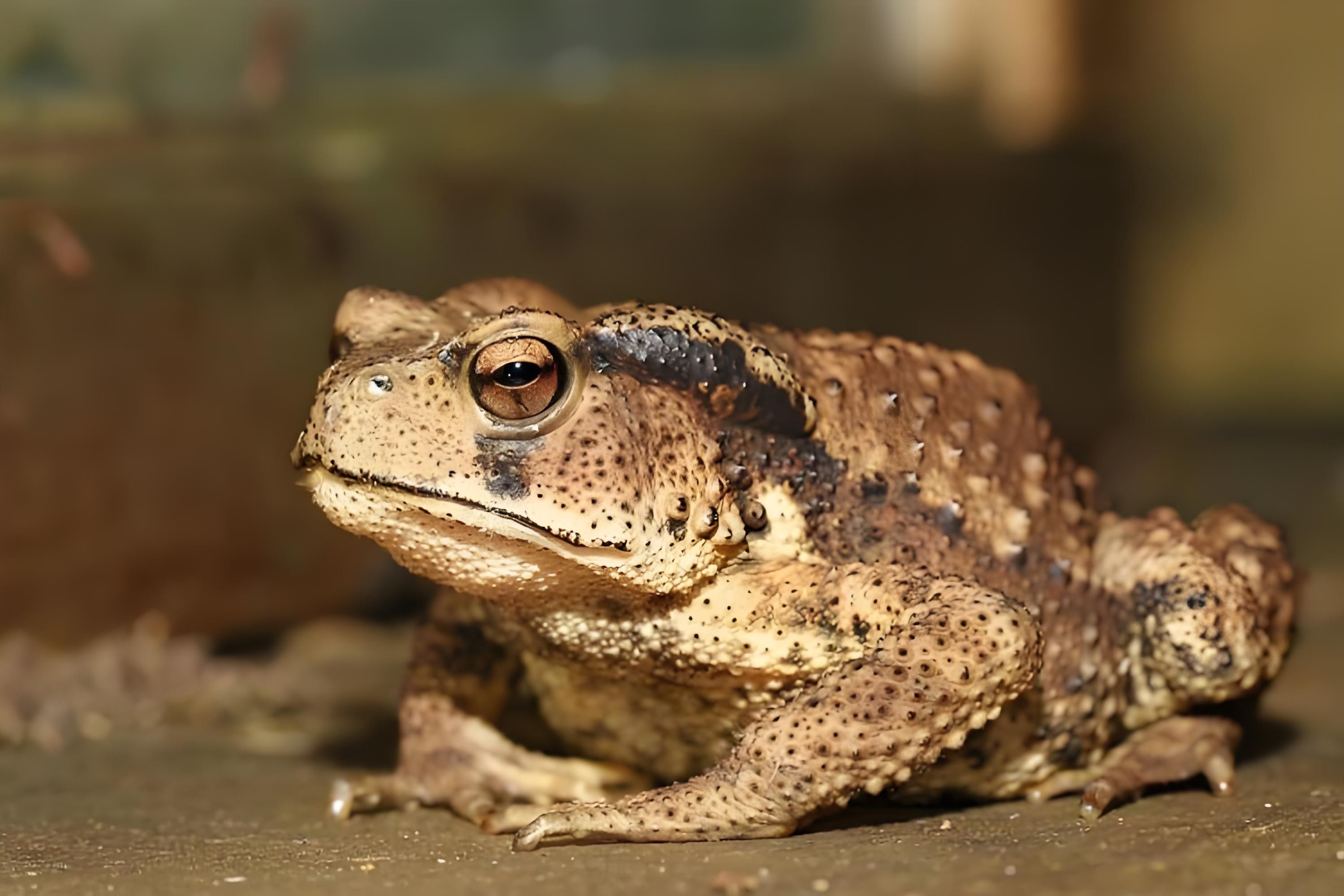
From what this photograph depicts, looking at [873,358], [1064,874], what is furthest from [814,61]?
[1064,874]

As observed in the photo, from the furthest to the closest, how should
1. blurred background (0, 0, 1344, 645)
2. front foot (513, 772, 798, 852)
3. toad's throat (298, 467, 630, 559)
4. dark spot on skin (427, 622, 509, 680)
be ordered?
blurred background (0, 0, 1344, 645), dark spot on skin (427, 622, 509, 680), front foot (513, 772, 798, 852), toad's throat (298, 467, 630, 559)

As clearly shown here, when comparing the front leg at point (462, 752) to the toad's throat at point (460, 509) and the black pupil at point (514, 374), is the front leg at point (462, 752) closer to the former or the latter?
the toad's throat at point (460, 509)

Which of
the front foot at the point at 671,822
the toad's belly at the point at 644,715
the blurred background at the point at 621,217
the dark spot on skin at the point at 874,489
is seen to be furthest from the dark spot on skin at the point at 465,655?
the blurred background at the point at 621,217

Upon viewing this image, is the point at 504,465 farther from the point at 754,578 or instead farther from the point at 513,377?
the point at 754,578

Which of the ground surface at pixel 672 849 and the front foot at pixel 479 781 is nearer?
the ground surface at pixel 672 849

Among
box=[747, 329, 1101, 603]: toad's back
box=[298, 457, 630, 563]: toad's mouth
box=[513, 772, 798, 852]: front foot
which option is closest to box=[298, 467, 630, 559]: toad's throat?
box=[298, 457, 630, 563]: toad's mouth

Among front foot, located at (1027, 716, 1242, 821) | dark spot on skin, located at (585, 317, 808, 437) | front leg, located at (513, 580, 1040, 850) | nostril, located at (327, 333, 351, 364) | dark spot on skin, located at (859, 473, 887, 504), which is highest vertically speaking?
nostril, located at (327, 333, 351, 364)

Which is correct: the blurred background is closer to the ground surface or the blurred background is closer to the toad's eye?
the ground surface
